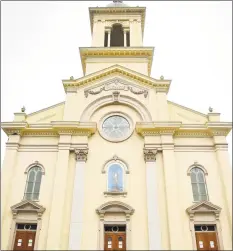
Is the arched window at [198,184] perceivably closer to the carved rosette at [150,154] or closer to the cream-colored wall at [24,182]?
the carved rosette at [150,154]

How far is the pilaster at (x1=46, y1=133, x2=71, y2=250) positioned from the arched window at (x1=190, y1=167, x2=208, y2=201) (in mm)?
7393

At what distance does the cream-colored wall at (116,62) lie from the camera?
23.5 meters

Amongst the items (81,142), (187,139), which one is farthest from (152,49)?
(81,142)

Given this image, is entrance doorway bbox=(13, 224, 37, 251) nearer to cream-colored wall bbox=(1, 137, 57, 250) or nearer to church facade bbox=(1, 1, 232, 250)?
church facade bbox=(1, 1, 232, 250)

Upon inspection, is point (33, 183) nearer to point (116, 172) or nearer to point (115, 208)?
point (116, 172)

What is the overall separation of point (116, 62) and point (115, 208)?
38.7 feet

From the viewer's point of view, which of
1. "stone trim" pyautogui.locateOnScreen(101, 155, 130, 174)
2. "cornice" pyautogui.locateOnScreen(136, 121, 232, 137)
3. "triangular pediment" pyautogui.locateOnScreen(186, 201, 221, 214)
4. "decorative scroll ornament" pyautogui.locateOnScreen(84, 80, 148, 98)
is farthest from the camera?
"decorative scroll ornament" pyautogui.locateOnScreen(84, 80, 148, 98)

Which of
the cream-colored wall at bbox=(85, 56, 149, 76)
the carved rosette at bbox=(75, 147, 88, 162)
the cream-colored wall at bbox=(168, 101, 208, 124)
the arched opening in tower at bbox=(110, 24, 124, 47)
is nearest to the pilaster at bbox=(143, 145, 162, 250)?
the cream-colored wall at bbox=(168, 101, 208, 124)

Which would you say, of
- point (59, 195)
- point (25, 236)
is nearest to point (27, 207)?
point (25, 236)

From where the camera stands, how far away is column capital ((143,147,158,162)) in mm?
18297

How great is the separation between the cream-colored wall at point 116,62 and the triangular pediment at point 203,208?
11.0 m

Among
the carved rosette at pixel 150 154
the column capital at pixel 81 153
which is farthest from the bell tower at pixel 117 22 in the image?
the carved rosette at pixel 150 154

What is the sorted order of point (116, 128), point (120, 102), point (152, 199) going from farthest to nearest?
point (120, 102)
point (116, 128)
point (152, 199)

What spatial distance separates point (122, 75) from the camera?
21875 mm
